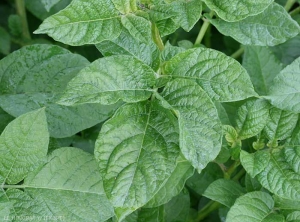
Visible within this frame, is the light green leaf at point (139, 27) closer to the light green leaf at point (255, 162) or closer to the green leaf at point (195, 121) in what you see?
the green leaf at point (195, 121)

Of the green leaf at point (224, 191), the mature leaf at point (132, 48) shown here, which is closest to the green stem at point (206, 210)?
the green leaf at point (224, 191)

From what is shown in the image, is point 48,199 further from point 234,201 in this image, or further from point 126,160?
point 234,201

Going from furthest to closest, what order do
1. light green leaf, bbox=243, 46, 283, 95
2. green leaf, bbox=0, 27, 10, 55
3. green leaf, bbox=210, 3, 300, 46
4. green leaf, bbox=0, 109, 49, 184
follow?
green leaf, bbox=0, 27, 10, 55 < light green leaf, bbox=243, 46, 283, 95 < green leaf, bbox=210, 3, 300, 46 < green leaf, bbox=0, 109, 49, 184

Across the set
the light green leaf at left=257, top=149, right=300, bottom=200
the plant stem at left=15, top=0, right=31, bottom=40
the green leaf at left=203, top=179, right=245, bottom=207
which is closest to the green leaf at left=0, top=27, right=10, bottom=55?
the plant stem at left=15, top=0, right=31, bottom=40

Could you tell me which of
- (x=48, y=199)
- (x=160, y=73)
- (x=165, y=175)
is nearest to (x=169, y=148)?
(x=165, y=175)

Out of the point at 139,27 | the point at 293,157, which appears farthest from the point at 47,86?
the point at 293,157

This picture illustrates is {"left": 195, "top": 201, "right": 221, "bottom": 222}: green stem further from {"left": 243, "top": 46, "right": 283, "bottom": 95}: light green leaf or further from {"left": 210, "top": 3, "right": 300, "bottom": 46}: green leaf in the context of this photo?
{"left": 210, "top": 3, "right": 300, "bottom": 46}: green leaf

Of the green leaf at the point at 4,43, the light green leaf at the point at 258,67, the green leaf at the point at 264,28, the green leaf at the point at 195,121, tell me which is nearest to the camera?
the green leaf at the point at 195,121
